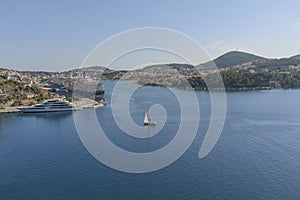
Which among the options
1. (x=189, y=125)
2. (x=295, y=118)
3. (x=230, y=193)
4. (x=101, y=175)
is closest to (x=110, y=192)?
(x=101, y=175)

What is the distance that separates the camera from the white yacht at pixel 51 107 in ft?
42.7

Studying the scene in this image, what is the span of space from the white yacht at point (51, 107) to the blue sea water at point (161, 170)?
3594 mm

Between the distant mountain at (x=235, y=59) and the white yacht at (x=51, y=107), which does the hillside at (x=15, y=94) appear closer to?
the white yacht at (x=51, y=107)

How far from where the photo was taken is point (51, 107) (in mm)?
13234

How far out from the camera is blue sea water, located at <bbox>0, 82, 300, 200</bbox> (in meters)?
4.76

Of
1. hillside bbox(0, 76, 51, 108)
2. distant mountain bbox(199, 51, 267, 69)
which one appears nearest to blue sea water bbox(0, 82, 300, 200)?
hillside bbox(0, 76, 51, 108)

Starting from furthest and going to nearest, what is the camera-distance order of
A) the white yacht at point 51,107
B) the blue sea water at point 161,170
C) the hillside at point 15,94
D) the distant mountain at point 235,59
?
the distant mountain at point 235,59
the hillside at point 15,94
the white yacht at point 51,107
the blue sea water at point 161,170

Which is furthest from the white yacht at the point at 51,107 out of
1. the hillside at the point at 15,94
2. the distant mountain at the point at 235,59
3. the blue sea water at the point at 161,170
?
the distant mountain at the point at 235,59

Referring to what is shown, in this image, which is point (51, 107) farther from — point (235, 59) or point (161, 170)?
point (235, 59)

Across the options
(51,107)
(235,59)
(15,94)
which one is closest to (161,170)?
(51,107)

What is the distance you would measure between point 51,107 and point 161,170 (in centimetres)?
875

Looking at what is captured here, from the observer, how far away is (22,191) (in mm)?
4859

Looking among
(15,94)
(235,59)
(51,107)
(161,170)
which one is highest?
(235,59)

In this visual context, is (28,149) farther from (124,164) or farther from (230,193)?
(230,193)
